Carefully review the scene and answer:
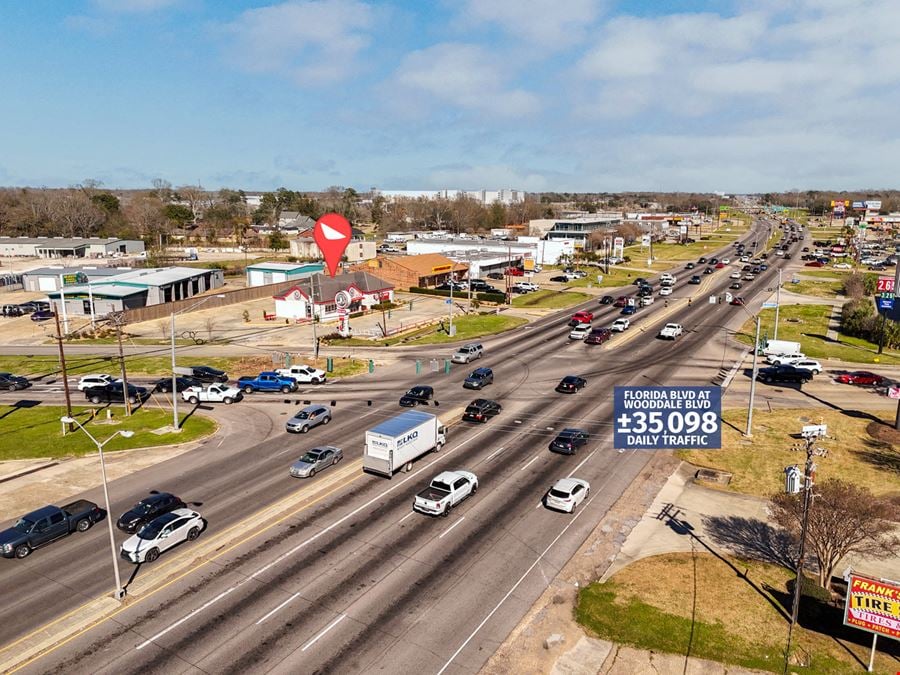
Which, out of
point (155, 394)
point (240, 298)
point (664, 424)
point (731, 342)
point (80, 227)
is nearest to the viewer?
point (664, 424)

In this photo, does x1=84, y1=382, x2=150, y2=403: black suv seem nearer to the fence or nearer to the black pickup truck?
the black pickup truck

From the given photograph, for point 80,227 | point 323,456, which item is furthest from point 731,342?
point 80,227

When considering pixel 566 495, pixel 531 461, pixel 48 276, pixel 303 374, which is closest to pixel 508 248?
pixel 303 374

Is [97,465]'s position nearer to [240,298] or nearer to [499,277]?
[240,298]

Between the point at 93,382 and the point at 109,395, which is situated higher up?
the point at 93,382

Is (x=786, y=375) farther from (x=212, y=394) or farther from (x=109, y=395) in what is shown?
(x=109, y=395)

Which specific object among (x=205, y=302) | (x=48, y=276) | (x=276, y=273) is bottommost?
(x=205, y=302)

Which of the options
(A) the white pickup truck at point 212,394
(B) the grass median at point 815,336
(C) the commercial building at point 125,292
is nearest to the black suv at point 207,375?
(A) the white pickup truck at point 212,394
